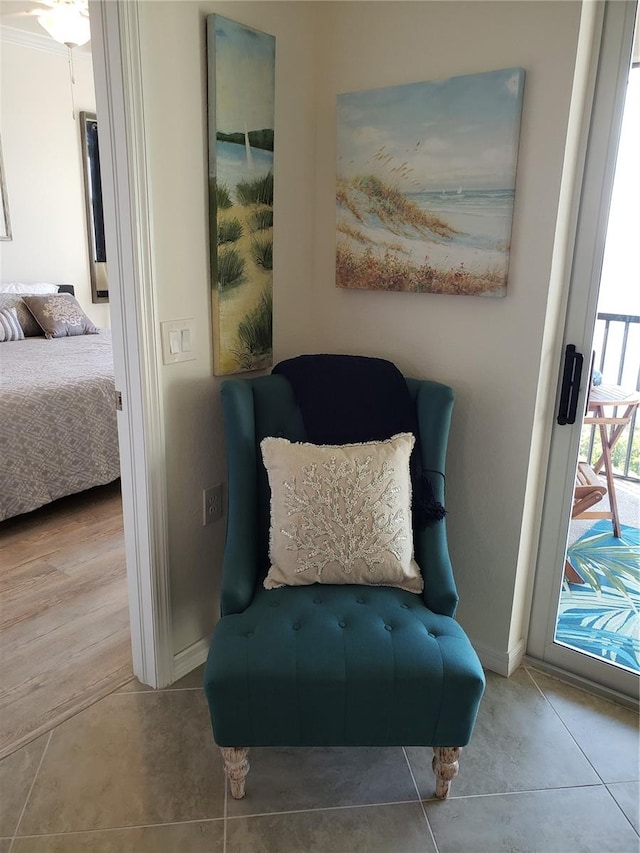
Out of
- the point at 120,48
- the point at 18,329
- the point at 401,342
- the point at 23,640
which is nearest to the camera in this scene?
the point at 120,48

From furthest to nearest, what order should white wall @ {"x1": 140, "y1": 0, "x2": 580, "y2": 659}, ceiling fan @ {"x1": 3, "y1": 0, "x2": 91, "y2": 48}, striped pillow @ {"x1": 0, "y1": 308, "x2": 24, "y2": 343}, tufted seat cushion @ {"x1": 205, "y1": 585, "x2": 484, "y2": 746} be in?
striped pillow @ {"x1": 0, "y1": 308, "x2": 24, "y2": 343}, ceiling fan @ {"x1": 3, "y1": 0, "x2": 91, "y2": 48}, white wall @ {"x1": 140, "y1": 0, "x2": 580, "y2": 659}, tufted seat cushion @ {"x1": 205, "y1": 585, "x2": 484, "y2": 746}

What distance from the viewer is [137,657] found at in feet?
7.03

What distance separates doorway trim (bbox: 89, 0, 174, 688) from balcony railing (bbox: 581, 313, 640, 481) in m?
1.35

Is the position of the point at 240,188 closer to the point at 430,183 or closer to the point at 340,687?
the point at 430,183

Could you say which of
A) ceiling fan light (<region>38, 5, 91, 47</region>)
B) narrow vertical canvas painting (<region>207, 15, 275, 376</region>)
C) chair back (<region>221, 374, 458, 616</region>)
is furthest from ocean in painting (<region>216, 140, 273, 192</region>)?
ceiling fan light (<region>38, 5, 91, 47</region>)

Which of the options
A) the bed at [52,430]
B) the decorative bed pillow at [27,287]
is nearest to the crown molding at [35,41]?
the decorative bed pillow at [27,287]

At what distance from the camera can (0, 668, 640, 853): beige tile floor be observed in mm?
1602

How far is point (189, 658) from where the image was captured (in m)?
2.21

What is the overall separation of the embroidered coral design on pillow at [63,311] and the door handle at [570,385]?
3.72 meters

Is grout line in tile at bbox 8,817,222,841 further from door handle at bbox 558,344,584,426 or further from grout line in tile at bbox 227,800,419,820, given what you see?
door handle at bbox 558,344,584,426

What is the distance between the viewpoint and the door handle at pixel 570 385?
198cm

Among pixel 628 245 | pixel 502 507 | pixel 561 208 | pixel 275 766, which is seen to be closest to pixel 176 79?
pixel 561 208

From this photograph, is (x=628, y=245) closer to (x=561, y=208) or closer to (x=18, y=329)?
(x=561, y=208)

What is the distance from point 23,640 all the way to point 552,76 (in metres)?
2.56
